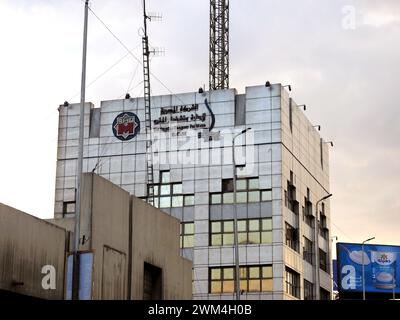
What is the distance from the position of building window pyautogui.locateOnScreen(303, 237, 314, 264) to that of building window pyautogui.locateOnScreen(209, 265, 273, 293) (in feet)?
30.4

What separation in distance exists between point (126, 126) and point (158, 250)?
146 feet

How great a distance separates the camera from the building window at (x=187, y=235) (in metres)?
80.1

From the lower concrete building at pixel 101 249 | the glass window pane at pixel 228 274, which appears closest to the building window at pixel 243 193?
the glass window pane at pixel 228 274

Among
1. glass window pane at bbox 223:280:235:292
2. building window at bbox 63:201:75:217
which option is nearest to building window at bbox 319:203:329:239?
glass window pane at bbox 223:280:235:292

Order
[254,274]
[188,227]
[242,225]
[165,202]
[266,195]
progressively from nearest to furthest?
[254,274], [266,195], [242,225], [188,227], [165,202]

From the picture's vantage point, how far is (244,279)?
3061 inches

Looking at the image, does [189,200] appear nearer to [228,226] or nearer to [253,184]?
[228,226]

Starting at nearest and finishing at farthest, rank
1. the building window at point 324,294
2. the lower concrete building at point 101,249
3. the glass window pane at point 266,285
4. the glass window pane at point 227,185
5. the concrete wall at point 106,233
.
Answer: the lower concrete building at point 101,249 < the concrete wall at point 106,233 < the glass window pane at point 266,285 < the glass window pane at point 227,185 < the building window at point 324,294

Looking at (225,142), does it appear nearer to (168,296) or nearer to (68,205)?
(68,205)

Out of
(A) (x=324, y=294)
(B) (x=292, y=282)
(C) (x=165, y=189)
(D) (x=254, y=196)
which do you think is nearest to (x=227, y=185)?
(D) (x=254, y=196)

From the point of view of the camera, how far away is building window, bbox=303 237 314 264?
281 feet

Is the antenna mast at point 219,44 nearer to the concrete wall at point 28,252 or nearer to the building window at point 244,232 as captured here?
the building window at point 244,232

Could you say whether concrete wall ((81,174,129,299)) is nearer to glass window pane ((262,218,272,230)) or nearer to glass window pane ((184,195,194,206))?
glass window pane ((262,218,272,230))

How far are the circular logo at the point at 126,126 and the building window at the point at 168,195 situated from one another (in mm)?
5120
